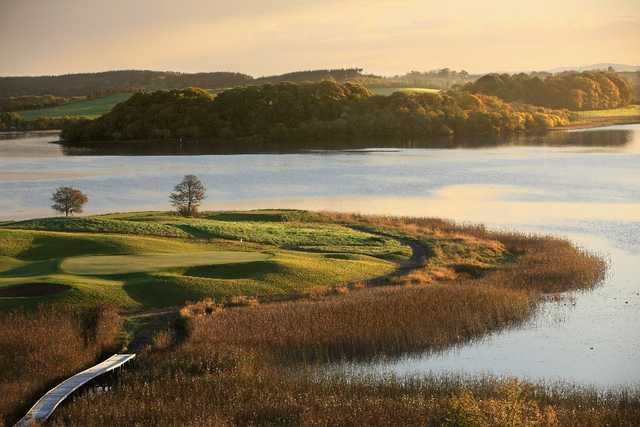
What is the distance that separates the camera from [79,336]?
24.3 m

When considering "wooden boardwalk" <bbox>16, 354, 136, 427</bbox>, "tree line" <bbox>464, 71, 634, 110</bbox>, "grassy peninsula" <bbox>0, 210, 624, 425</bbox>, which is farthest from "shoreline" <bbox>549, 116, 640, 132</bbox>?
"wooden boardwalk" <bbox>16, 354, 136, 427</bbox>

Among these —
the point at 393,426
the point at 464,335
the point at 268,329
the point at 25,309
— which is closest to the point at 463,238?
the point at 464,335

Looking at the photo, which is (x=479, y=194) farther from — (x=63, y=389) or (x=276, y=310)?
(x=63, y=389)

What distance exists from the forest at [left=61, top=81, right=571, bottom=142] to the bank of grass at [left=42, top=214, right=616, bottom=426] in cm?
10091

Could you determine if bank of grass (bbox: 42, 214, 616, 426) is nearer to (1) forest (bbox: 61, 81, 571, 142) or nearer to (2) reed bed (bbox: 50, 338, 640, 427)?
(2) reed bed (bbox: 50, 338, 640, 427)

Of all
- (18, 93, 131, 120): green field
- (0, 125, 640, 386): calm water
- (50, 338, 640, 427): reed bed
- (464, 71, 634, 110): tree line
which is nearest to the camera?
(50, 338, 640, 427): reed bed

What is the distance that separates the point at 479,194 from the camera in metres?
69.2

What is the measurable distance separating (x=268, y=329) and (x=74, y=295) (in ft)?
21.0

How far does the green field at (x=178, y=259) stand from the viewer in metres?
29.5

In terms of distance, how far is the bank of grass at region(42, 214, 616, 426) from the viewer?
1822cm

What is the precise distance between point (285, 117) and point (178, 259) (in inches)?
4257

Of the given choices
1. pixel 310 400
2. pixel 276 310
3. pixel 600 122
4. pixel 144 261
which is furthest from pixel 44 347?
pixel 600 122

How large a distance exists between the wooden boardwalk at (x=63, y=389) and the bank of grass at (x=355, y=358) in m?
0.40

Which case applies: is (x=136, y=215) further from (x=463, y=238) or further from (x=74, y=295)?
(x=74, y=295)
